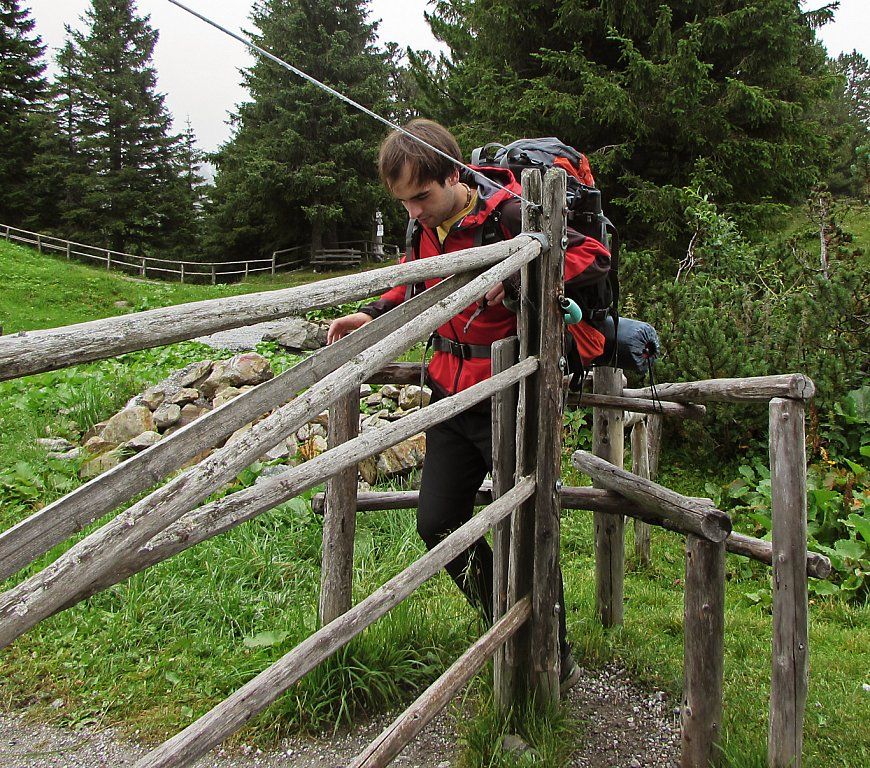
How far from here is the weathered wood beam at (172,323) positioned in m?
1.00

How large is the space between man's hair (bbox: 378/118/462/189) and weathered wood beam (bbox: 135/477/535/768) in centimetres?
112

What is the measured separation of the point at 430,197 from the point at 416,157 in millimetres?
145

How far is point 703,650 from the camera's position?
238 cm

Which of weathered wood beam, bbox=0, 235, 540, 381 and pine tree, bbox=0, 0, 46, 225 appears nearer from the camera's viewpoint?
weathered wood beam, bbox=0, 235, 540, 381

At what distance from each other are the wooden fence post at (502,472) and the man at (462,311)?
13cm

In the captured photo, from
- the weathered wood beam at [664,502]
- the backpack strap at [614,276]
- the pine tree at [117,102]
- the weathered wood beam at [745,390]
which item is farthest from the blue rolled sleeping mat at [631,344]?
the pine tree at [117,102]

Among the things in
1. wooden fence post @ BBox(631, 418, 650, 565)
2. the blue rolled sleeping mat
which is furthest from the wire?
wooden fence post @ BBox(631, 418, 650, 565)

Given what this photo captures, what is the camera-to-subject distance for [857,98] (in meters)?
37.1

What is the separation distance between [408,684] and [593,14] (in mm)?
10023

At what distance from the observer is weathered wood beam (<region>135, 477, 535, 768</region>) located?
1.41 metres

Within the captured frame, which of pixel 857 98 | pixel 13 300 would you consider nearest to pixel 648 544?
pixel 13 300

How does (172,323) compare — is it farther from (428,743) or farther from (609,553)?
(609,553)

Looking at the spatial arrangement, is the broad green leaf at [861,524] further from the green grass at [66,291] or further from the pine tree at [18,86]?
the green grass at [66,291]

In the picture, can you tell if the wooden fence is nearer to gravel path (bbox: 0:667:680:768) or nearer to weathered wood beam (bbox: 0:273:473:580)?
weathered wood beam (bbox: 0:273:473:580)
